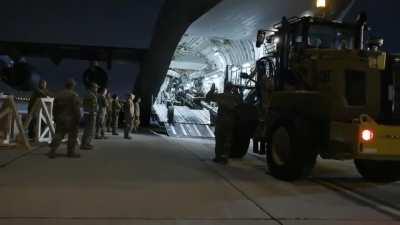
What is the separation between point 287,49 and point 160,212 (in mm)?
4924

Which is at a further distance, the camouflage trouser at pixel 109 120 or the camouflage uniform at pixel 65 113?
the camouflage trouser at pixel 109 120

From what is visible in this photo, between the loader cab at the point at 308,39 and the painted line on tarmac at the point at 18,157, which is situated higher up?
the loader cab at the point at 308,39

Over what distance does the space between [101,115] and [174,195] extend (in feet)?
31.1

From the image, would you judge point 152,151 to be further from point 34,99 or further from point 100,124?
point 100,124

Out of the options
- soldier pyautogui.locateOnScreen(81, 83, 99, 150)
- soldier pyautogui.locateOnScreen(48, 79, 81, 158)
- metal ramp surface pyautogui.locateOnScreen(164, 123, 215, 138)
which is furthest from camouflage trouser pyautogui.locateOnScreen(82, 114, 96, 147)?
metal ramp surface pyautogui.locateOnScreen(164, 123, 215, 138)

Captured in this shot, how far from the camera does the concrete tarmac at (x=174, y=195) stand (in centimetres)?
566

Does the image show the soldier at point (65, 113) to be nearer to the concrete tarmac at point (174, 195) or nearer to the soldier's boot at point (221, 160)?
the concrete tarmac at point (174, 195)

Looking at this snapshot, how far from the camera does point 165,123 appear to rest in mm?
23562

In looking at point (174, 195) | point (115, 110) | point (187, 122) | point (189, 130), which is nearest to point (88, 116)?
point (174, 195)

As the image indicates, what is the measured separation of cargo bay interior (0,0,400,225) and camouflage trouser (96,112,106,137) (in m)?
1.09

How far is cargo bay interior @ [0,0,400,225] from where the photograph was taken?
6.04 metres

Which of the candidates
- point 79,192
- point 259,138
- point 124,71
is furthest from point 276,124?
point 124,71

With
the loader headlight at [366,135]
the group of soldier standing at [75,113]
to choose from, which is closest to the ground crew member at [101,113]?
the group of soldier standing at [75,113]

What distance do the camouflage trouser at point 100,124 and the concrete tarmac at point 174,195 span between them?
550 centimetres
